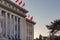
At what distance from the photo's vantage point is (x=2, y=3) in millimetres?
46469

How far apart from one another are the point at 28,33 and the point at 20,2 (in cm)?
1777

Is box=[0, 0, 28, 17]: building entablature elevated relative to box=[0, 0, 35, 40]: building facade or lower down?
elevated

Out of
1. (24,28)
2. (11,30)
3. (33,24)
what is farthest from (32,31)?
(11,30)

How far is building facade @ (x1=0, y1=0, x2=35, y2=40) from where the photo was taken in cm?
4684

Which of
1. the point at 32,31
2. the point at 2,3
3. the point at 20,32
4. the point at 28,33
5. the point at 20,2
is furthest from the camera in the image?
the point at 32,31

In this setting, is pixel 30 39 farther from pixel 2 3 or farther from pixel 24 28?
pixel 2 3

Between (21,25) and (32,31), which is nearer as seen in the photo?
(21,25)

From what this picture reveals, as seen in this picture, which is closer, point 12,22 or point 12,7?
point 12,22

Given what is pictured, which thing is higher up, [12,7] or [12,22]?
[12,7]

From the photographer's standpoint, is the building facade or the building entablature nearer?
the building facade

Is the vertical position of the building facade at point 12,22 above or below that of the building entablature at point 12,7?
below

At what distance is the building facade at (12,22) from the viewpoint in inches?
1844

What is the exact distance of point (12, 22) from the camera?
5206 cm

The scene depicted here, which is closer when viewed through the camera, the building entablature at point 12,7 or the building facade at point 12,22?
the building facade at point 12,22
